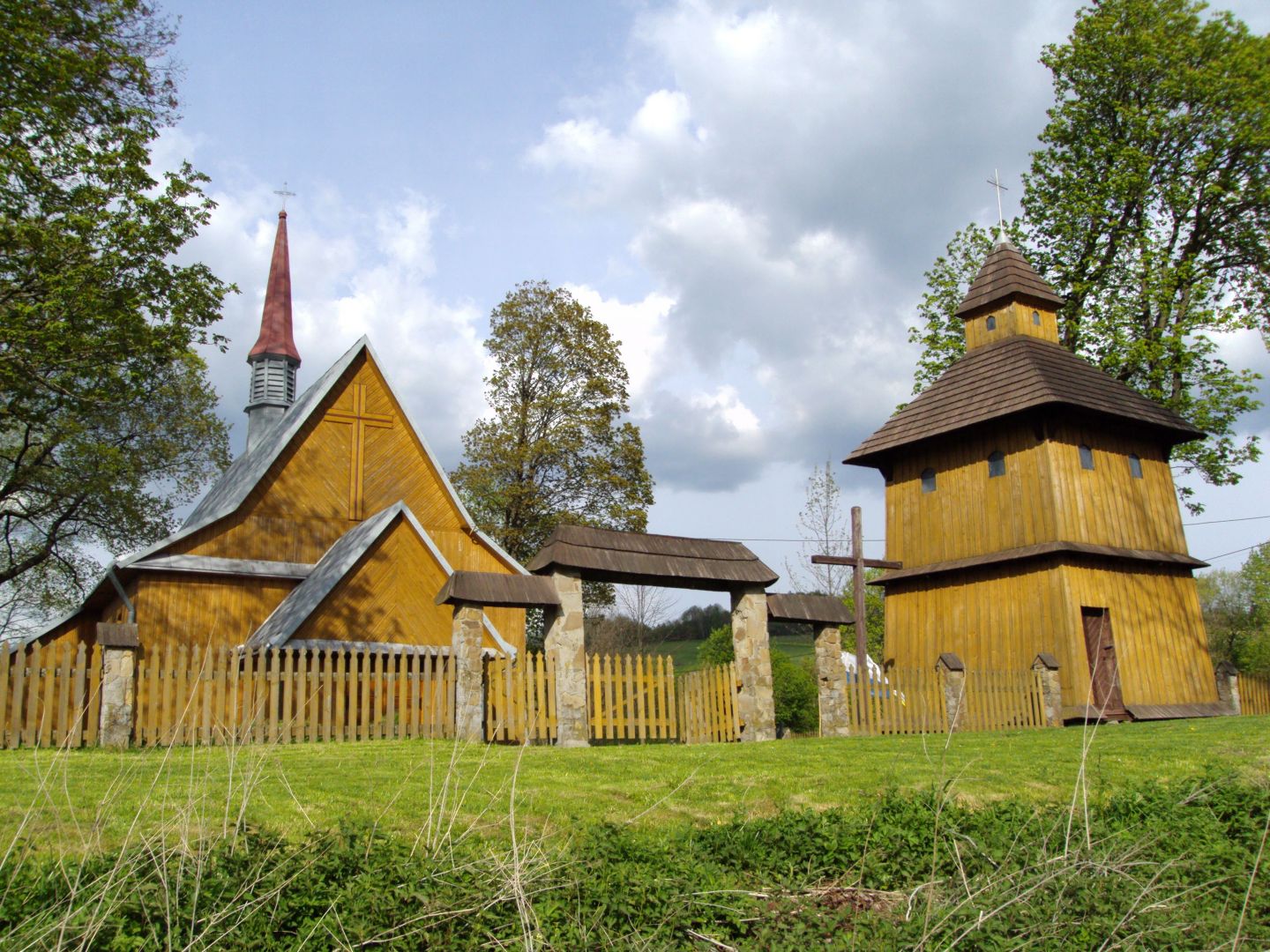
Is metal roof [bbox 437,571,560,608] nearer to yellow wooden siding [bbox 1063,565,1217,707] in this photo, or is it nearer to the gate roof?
the gate roof

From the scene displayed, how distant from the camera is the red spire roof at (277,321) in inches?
1259

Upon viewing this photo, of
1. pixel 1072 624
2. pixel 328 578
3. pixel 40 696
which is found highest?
pixel 328 578

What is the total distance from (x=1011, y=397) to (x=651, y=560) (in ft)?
37.2

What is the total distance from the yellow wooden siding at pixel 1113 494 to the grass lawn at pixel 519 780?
28.0 ft

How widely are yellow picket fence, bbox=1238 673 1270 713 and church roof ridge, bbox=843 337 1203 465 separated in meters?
6.06

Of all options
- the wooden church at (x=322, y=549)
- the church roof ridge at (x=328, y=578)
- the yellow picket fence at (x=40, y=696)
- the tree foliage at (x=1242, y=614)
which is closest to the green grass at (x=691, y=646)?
the tree foliage at (x=1242, y=614)

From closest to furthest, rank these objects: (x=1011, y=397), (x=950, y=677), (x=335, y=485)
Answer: (x=950, y=677)
(x=1011, y=397)
(x=335, y=485)

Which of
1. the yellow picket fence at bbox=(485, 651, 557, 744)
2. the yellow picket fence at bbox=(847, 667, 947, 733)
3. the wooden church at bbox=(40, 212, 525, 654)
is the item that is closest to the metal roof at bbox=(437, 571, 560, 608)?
the yellow picket fence at bbox=(485, 651, 557, 744)

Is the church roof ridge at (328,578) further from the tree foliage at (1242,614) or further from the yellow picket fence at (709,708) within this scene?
the tree foliage at (1242,614)

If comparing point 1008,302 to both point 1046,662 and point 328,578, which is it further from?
point 328,578

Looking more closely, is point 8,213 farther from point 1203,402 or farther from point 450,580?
point 1203,402

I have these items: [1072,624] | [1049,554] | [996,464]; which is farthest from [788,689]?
[996,464]

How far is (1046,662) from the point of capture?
2002 centimetres

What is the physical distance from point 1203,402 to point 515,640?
18566mm
